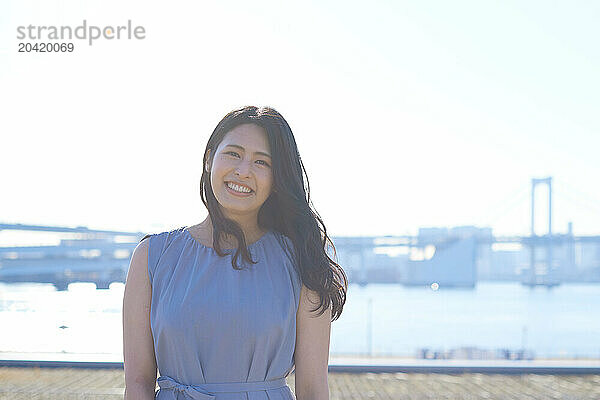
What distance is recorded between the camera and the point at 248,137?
117 cm

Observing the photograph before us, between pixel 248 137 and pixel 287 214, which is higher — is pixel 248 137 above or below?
above

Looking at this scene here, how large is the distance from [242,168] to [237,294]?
0.20 m

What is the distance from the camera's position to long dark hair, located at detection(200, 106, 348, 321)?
1189mm

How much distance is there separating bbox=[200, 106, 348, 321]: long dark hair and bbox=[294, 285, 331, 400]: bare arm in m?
0.02

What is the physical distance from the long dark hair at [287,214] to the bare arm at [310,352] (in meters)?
0.02

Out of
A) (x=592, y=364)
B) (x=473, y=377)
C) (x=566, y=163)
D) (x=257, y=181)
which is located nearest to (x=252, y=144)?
(x=257, y=181)

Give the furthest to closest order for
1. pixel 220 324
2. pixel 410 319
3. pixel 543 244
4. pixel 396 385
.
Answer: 1. pixel 543 244
2. pixel 410 319
3. pixel 396 385
4. pixel 220 324

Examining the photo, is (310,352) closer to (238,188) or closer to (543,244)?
(238,188)

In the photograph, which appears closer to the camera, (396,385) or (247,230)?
(247,230)

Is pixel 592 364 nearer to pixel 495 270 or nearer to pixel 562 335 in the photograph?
pixel 562 335

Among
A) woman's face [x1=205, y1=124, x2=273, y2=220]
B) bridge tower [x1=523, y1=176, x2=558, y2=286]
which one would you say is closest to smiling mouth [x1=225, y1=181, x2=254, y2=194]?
woman's face [x1=205, y1=124, x2=273, y2=220]

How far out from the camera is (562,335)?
1780 centimetres

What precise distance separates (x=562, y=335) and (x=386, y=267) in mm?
4718

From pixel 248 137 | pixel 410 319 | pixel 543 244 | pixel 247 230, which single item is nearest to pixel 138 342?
pixel 247 230
